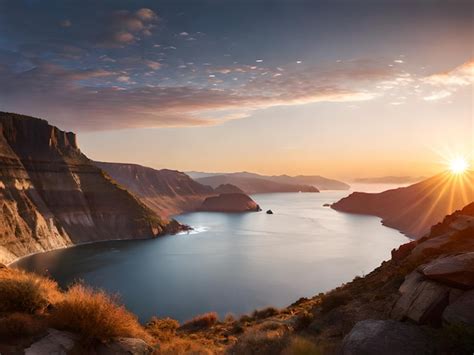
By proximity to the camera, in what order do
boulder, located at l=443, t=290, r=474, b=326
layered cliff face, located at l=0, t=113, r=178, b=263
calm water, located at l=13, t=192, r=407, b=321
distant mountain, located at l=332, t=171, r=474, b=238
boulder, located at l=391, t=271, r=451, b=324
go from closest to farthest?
boulder, located at l=443, t=290, r=474, b=326 → boulder, located at l=391, t=271, r=451, b=324 → calm water, located at l=13, t=192, r=407, b=321 → layered cliff face, located at l=0, t=113, r=178, b=263 → distant mountain, located at l=332, t=171, r=474, b=238

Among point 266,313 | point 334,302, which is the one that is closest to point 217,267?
point 266,313

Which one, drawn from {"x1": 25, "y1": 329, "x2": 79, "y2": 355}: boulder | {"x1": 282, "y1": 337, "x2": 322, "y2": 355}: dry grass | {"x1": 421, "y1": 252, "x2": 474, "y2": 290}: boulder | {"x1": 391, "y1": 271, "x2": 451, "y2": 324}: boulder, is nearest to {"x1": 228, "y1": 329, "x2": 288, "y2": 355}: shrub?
{"x1": 282, "y1": 337, "x2": 322, "y2": 355}: dry grass

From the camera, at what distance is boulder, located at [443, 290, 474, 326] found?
31.6ft

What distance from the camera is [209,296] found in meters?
58.2

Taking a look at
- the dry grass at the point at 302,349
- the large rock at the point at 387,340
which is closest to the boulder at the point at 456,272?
the large rock at the point at 387,340

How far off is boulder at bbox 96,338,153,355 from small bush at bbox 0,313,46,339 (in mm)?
1832

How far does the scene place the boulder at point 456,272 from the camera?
10.8 meters

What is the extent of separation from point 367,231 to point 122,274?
102m

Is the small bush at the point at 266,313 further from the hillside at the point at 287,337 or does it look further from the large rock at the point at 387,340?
the large rock at the point at 387,340

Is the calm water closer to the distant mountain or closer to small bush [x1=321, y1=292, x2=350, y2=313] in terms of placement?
the distant mountain

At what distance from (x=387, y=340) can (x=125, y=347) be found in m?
7.65

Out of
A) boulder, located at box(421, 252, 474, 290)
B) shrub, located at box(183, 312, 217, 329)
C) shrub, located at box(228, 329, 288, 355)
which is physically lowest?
shrub, located at box(183, 312, 217, 329)

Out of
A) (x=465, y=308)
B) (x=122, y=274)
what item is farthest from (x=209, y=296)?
(x=465, y=308)

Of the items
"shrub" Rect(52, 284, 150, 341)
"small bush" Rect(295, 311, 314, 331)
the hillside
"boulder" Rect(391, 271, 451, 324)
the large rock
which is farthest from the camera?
"small bush" Rect(295, 311, 314, 331)
